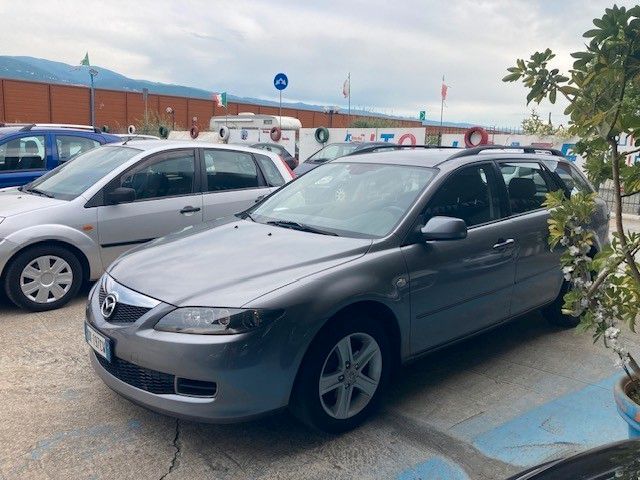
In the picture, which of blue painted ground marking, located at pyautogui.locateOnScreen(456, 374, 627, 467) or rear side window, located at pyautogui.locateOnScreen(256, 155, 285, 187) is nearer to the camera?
blue painted ground marking, located at pyautogui.locateOnScreen(456, 374, 627, 467)

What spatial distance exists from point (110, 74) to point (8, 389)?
7251 inches

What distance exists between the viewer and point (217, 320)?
2871 millimetres

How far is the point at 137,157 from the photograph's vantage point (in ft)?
19.4

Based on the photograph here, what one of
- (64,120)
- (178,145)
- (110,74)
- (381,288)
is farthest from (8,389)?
(110,74)

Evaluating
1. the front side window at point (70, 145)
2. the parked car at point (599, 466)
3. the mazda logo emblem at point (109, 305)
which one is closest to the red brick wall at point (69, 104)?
the front side window at point (70, 145)

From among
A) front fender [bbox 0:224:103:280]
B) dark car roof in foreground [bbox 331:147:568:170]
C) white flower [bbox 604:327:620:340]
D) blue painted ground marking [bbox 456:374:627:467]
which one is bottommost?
blue painted ground marking [bbox 456:374:627:467]

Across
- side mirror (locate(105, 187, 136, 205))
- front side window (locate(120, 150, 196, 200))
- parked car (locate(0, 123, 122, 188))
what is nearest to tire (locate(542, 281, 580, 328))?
front side window (locate(120, 150, 196, 200))

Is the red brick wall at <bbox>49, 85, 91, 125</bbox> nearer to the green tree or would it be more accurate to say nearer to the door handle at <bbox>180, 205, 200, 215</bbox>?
the door handle at <bbox>180, 205, 200, 215</bbox>

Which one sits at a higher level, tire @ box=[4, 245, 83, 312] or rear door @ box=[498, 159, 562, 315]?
rear door @ box=[498, 159, 562, 315]

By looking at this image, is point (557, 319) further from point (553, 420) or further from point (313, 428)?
point (313, 428)

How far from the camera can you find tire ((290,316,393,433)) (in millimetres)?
3041

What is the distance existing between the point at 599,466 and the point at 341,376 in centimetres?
159

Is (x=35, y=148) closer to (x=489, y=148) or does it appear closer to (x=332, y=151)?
(x=489, y=148)

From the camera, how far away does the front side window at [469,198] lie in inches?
153
